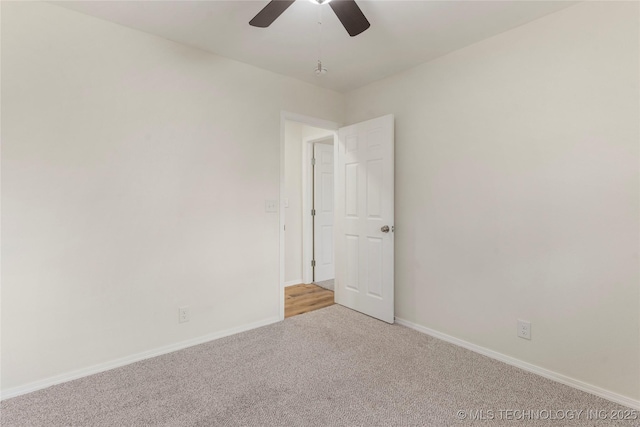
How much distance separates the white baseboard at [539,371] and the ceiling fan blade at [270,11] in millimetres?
2686

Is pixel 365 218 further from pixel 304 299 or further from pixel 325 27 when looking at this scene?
pixel 325 27

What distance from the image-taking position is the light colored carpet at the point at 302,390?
5.60 ft

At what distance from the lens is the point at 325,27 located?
224cm

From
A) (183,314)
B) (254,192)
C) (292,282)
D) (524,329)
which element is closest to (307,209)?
(292,282)

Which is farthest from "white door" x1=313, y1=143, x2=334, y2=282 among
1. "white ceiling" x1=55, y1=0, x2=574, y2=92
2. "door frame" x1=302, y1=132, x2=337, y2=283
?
"white ceiling" x1=55, y1=0, x2=574, y2=92

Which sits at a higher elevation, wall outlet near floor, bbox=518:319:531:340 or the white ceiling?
the white ceiling

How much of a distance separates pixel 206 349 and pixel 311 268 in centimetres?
220

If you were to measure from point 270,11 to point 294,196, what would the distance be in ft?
9.48

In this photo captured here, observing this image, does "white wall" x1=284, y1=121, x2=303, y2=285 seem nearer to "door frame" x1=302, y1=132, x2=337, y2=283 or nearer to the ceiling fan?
"door frame" x1=302, y1=132, x2=337, y2=283

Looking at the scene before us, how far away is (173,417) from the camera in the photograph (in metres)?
1.71

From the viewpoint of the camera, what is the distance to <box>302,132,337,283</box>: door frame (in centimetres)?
443

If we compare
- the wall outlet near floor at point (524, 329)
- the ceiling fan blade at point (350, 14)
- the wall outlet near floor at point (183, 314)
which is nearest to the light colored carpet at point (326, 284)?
the wall outlet near floor at point (183, 314)

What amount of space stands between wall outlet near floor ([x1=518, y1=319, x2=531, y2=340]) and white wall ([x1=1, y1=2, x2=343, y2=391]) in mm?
2077

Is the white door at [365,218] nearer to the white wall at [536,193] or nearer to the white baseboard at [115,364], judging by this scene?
the white wall at [536,193]
